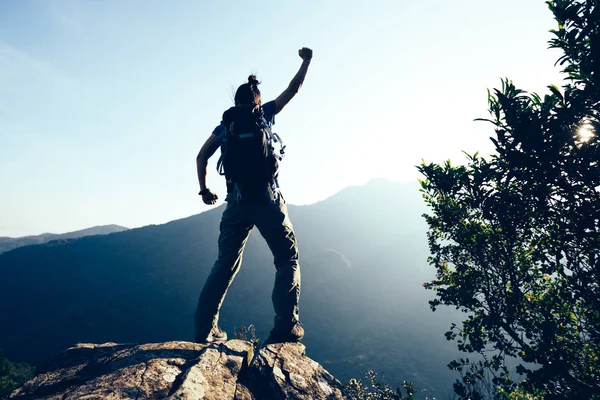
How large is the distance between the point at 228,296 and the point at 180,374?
70.8 meters

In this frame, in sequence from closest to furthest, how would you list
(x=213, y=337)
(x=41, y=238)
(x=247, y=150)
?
(x=247, y=150) < (x=213, y=337) < (x=41, y=238)

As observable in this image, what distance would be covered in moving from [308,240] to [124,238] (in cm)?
5349

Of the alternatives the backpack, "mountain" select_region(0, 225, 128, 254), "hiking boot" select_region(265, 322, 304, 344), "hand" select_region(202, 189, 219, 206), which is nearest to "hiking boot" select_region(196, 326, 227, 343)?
"hiking boot" select_region(265, 322, 304, 344)

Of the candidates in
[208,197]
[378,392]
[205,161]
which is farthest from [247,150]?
[378,392]

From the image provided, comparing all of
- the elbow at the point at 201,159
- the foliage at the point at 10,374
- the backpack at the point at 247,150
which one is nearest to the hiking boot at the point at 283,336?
the backpack at the point at 247,150

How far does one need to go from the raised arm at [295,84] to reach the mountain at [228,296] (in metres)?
49.8

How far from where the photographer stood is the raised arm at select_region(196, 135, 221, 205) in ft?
11.4

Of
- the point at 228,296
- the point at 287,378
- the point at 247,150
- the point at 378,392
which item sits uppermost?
the point at 247,150

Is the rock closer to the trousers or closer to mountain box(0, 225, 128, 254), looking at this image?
the trousers

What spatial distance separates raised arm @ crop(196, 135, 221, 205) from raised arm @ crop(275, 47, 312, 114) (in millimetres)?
804

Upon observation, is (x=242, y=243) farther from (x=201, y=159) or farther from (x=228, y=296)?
(x=228, y=296)

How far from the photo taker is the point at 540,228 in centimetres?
352

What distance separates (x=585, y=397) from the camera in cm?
289

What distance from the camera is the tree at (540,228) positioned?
299 centimetres
